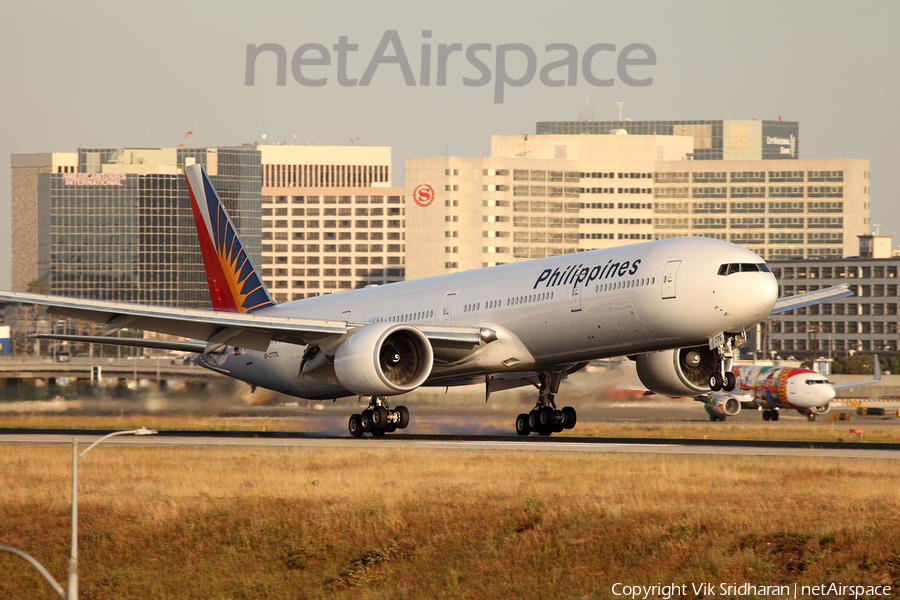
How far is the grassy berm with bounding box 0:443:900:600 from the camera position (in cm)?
2127

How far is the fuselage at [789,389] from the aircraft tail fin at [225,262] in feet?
124

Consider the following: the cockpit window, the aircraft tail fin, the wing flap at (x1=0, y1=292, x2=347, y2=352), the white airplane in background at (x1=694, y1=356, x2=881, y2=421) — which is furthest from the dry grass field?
the white airplane in background at (x1=694, y1=356, x2=881, y2=421)

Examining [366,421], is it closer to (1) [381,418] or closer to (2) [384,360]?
(1) [381,418]

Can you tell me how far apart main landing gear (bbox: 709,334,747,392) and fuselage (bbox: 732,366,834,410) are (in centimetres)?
4175

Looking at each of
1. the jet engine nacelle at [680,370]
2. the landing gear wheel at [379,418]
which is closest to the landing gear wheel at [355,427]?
the landing gear wheel at [379,418]

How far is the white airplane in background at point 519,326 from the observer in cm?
3347

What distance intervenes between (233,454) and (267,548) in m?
9.30

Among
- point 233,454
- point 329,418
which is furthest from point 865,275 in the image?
point 233,454

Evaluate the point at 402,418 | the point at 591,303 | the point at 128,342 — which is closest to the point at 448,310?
the point at 402,418

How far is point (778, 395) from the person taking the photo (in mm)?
75500

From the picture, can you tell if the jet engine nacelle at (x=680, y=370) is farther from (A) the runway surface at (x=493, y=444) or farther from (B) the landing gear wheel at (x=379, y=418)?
(B) the landing gear wheel at (x=379, y=418)

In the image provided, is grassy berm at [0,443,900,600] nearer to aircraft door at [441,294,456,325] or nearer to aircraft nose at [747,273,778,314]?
aircraft nose at [747,273,778,314]

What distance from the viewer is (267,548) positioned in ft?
81.7

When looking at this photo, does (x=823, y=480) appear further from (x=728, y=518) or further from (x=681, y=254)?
(x=681, y=254)
